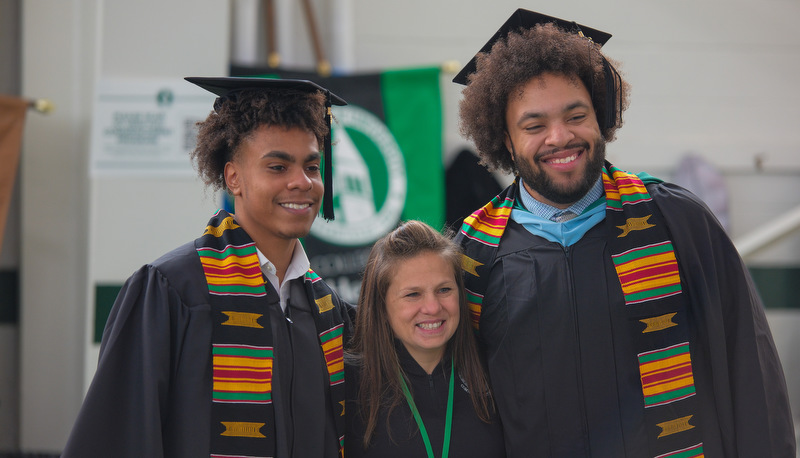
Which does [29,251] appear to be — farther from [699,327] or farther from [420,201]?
[699,327]

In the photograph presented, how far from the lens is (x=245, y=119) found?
2.14 m

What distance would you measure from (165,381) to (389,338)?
2.48 feet

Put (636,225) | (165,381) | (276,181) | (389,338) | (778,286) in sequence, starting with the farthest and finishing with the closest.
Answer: (778,286) < (389,338) < (636,225) < (276,181) < (165,381)

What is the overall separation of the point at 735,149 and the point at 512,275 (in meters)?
3.68

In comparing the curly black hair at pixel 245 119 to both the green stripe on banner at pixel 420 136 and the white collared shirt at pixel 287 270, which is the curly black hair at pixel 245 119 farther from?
the green stripe on banner at pixel 420 136

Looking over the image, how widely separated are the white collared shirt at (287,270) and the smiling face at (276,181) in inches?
3.5

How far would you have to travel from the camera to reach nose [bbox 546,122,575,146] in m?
2.25

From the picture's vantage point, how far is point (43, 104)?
4293mm

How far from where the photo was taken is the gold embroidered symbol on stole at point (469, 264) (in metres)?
2.42

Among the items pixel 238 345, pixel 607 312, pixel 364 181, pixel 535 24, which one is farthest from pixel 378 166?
pixel 238 345

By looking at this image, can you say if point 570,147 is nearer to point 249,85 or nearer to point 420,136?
point 249,85

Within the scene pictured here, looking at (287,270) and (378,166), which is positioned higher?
(378,166)

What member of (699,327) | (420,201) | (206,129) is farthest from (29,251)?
(699,327)

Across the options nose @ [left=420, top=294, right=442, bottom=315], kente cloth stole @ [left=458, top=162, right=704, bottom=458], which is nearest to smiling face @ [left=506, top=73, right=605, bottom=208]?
kente cloth stole @ [left=458, top=162, right=704, bottom=458]
